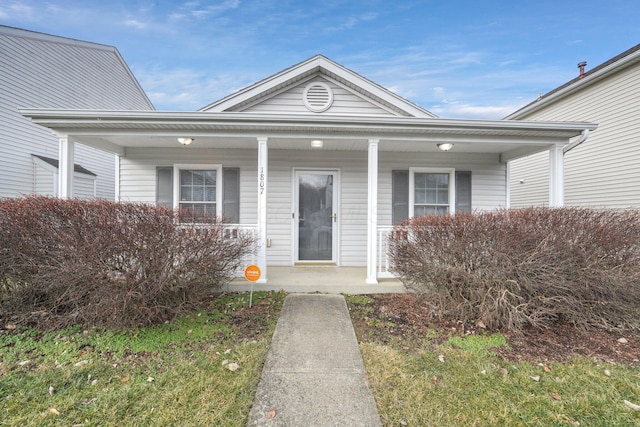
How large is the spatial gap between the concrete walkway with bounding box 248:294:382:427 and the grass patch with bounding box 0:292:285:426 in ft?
0.48

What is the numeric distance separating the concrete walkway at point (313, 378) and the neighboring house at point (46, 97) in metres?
10.3

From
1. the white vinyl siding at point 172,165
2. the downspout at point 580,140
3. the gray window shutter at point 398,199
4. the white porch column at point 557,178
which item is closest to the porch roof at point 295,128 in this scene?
the downspout at point 580,140

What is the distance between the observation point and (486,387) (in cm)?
227

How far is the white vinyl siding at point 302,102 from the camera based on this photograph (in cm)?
657

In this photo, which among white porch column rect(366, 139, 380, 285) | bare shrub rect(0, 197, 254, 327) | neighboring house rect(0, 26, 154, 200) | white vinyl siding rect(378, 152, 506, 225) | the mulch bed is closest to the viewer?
the mulch bed

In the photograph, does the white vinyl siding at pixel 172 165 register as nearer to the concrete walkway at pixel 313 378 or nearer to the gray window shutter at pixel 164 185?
the gray window shutter at pixel 164 185

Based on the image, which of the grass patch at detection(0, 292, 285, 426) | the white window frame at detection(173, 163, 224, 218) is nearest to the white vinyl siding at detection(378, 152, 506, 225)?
the white window frame at detection(173, 163, 224, 218)

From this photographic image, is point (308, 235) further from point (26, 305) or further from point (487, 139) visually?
point (26, 305)

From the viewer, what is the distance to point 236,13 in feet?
30.1

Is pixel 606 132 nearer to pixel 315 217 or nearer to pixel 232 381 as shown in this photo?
pixel 315 217

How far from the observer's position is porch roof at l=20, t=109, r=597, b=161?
456cm

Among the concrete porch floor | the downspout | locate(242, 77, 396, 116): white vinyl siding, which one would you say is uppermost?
locate(242, 77, 396, 116): white vinyl siding

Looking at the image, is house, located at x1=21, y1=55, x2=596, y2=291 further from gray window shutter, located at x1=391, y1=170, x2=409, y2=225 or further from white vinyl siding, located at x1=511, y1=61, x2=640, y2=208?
white vinyl siding, located at x1=511, y1=61, x2=640, y2=208

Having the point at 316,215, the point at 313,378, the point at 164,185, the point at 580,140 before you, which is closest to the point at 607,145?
the point at 580,140
